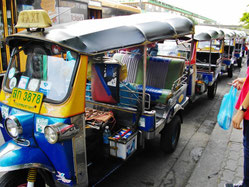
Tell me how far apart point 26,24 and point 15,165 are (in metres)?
1.43

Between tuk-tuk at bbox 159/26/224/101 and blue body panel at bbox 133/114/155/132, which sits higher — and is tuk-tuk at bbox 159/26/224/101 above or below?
above

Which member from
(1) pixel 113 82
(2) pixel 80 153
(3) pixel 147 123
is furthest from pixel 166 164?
(2) pixel 80 153

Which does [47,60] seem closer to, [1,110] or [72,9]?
[1,110]

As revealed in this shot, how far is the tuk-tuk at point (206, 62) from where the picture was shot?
6.24m

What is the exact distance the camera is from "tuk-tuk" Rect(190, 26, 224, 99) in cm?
624

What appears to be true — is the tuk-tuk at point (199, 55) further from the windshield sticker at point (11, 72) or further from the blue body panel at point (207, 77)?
the windshield sticker at point (11, 72)

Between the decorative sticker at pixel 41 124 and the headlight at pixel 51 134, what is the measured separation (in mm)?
134

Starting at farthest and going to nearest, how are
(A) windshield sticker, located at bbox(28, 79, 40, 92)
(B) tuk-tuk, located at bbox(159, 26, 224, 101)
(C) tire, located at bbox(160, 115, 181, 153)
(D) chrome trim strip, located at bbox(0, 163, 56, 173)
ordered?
1. (B) tuk-tuk, located at bbox(159, 26, 224, 101)
2. (C) tire, located at bbox(160, 115, 181, 153)
3. (A) windshield sticker, located at bbox(28, 79, 40, 92)
4. (D) chrome trim strip, located at bbox(0, 163, 56, 173)

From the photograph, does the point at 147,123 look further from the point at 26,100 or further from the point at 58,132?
the point at 26,100

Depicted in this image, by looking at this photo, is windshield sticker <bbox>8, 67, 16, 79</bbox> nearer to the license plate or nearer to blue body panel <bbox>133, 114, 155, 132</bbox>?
the license plate

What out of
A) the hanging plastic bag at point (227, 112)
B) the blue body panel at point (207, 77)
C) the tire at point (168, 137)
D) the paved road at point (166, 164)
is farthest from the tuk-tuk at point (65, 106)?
the blue body panel at point (207, 77)

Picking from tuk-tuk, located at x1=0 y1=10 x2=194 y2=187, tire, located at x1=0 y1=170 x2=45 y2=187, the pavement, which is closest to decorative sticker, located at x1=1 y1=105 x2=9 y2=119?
tuk-tuk, located at x1=0 y1=10 x2=194 y2=187

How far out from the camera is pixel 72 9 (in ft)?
31.4

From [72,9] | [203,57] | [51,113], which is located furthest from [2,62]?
[203,57]
